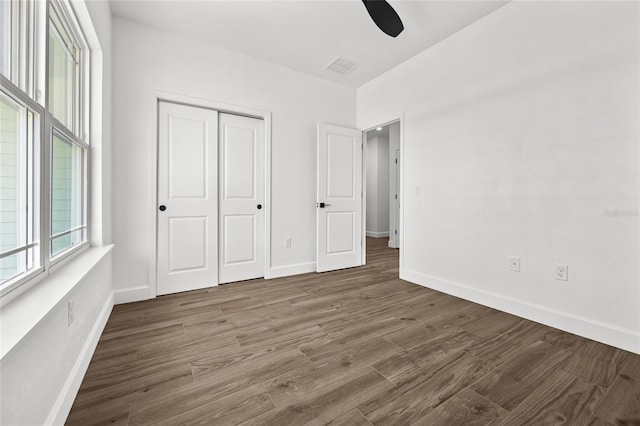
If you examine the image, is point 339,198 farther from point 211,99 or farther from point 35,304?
point 35,304

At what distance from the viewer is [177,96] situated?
9.52ft

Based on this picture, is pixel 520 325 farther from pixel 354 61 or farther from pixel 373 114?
pixel 354 61

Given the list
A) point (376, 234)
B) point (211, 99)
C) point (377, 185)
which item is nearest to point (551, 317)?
point (211, 99)

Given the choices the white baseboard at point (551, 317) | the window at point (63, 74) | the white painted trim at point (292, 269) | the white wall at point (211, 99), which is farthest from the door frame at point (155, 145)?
the white baseboard at point (551, 317)

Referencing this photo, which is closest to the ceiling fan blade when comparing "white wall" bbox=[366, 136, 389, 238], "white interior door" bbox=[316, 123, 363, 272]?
"white interior door" bbox=[316, 123, 363, 272]

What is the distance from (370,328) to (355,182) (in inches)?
Result: 95.3

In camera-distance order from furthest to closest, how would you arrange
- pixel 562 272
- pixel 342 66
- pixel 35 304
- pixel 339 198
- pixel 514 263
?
pixel 339 198 < pixel 342 66 < pixel 514 263 < pixel 562 272 < pixel 35 304

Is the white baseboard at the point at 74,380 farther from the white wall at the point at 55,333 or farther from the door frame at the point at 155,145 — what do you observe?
the door frame at the point at 155,145

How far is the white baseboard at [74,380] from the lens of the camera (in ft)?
3.73

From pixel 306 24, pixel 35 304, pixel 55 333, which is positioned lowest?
pixel 55 333

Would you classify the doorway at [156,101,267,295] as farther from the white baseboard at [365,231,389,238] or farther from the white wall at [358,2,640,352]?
the white baseboard at [365,231,389,238]

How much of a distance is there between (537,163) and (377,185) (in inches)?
212

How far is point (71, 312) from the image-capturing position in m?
1.37

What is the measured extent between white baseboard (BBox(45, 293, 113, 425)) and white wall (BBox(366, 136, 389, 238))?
6512 mm
